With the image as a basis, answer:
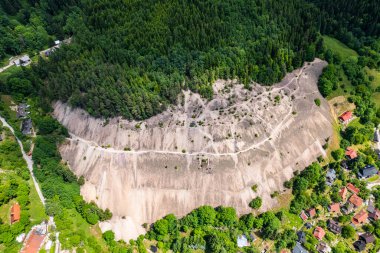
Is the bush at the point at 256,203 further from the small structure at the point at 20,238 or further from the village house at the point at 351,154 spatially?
the small structure at the point at 20,238

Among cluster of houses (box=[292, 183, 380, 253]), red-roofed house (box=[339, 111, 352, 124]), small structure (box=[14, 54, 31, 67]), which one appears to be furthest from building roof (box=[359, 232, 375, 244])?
small structure (box=[14, 54, 31, 67])

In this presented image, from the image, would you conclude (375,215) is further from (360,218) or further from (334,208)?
(334,208)

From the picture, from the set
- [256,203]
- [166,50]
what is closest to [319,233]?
[256,203]

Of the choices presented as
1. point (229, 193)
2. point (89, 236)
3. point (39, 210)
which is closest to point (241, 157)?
point (229, 193)

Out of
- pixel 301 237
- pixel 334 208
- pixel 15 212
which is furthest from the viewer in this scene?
pixel 334 208

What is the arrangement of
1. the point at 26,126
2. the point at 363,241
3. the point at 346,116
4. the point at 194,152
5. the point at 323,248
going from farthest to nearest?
the point at 346,116
the point at 26,126
the point at 194,152
the point at 363,241
the point at 323,248

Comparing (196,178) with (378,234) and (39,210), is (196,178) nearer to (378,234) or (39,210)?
(39,210)
